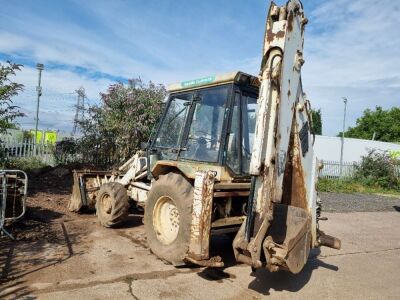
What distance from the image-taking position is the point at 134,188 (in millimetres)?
7586

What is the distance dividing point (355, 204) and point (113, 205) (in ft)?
34.4

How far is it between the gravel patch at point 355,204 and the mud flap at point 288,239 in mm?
8226

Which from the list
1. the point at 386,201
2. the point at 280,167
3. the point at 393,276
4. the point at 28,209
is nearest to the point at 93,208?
the point at 28,209

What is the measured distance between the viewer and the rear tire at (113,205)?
7.32m

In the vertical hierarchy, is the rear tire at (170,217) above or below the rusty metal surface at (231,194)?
below

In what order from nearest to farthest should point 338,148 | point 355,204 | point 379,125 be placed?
point 355,204 → point 338,148 → point 379,125

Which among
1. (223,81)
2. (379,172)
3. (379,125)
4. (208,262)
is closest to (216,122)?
(223,81)

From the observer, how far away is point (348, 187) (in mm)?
20141

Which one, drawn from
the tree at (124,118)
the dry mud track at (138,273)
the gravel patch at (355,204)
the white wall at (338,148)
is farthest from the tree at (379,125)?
the dry mud track at (138,273)

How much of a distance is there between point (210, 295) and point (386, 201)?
1425 centimetres

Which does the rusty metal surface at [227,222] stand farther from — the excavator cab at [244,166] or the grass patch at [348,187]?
the grass patch at [348,187]

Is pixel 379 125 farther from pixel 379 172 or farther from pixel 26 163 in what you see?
pixel 26 163

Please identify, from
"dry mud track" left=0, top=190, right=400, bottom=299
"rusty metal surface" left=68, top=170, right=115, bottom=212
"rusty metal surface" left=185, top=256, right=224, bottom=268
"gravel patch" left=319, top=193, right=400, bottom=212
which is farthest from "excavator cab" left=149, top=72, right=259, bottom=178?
"gravel patch" left=319, top=193, right=400, bottom=212

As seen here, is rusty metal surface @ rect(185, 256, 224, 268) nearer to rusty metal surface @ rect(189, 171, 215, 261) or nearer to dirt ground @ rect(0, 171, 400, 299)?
rusty metal surface @ rect(189, 171, 215, 261)
